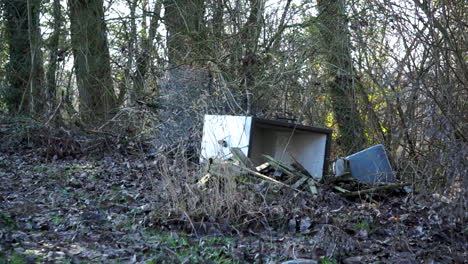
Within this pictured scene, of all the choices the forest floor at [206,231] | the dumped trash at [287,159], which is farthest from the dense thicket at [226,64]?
the forest floor at [206,231]

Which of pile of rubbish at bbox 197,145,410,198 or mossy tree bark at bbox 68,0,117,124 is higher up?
mossy tree bark at bbox 68,0,117,124

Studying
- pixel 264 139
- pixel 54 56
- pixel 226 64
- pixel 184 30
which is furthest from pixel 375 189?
pixel 54 56

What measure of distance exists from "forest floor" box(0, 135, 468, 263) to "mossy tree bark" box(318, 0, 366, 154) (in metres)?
3.99

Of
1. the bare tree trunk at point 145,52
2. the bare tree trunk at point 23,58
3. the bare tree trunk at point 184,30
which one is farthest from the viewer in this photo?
the bare tree trunk at point 23,58

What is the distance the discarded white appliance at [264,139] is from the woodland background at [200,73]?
0.63m

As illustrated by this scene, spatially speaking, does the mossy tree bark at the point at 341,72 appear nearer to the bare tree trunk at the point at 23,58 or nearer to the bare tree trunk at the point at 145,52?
the bare tree trunk at the point at 145,52

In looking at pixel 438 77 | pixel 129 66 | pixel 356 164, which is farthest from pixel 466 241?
pixel 129 66

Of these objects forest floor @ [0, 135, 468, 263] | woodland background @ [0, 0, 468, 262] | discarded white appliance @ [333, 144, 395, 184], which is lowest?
forest floor @ [0, 135, 468, 263]

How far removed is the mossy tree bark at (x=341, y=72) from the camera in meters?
11.0

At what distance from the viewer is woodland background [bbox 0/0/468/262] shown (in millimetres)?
10173

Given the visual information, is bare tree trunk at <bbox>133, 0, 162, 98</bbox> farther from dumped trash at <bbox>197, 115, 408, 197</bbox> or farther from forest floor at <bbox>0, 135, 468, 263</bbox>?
forest floor at <bbox>0, 135, 468, 263</bbox>

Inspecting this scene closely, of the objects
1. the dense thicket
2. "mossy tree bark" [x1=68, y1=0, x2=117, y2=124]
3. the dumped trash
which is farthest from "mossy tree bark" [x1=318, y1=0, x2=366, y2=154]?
"mossy tree bark" [x1=68, y1=0, x2=117, y2=124]

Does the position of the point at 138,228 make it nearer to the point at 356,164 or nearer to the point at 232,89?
the point at 356,164

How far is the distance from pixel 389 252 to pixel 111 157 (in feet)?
22.3
